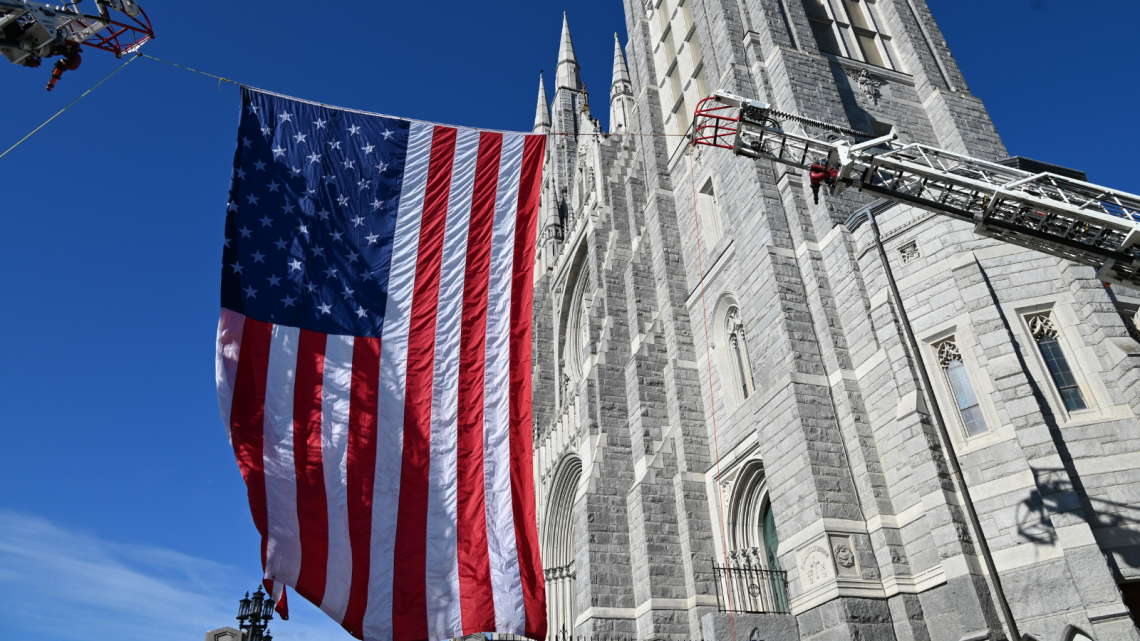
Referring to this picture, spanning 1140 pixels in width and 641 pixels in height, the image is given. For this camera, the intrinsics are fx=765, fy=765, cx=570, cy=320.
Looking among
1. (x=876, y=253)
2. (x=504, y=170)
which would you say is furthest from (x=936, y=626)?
(x=504, y=170)

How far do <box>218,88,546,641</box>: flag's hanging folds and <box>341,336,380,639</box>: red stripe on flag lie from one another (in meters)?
0.02

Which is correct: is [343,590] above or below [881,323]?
below

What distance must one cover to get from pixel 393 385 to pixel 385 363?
36cm

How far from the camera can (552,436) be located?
24.7 meters

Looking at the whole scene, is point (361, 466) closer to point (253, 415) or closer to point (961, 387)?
point (253, 415)

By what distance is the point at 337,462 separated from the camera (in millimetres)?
10508

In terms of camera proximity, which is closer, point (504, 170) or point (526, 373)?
point (526, 373)

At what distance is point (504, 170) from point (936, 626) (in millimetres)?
9608

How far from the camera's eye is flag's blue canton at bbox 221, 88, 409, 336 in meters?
11.1

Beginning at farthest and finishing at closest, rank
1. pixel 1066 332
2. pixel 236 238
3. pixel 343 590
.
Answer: pixel 1066 332 → pixel 236 238 → pixel 343 590

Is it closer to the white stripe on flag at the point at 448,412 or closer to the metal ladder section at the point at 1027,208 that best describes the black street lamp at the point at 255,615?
the white stripe on flag at the point at 448,412

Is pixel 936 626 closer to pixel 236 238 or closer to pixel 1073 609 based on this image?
pixel 1073 609

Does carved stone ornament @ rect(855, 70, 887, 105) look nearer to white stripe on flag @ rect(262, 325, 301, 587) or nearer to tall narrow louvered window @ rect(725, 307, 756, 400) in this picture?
tall narrow louvered window @ rect(725, 307, 756, 400)

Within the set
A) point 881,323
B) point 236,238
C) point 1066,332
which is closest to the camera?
point 236,238
